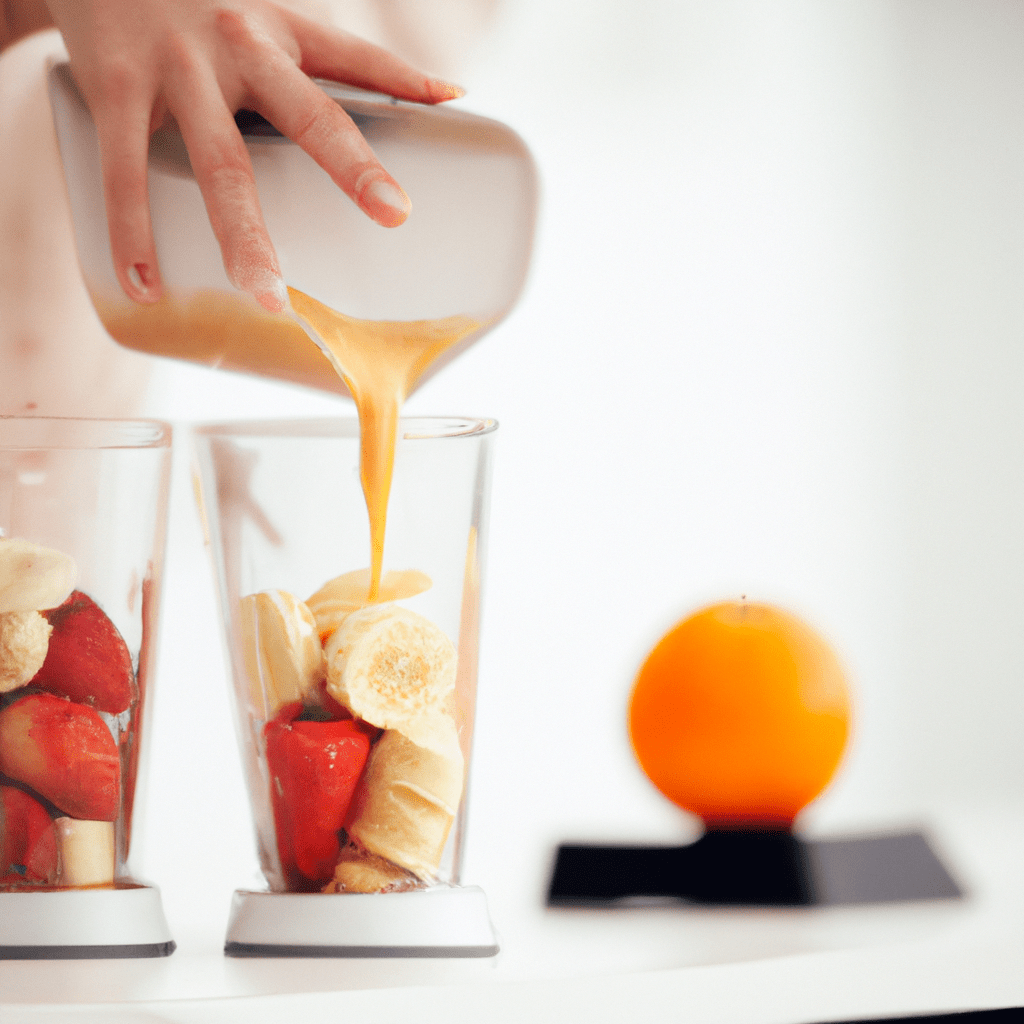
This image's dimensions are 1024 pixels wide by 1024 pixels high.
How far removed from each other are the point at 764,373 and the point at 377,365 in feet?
1.53

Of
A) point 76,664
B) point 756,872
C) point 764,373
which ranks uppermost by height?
point 764,373

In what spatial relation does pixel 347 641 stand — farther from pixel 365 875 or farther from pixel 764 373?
pixel 764 373

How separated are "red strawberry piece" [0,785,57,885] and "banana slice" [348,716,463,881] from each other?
4.2 inches

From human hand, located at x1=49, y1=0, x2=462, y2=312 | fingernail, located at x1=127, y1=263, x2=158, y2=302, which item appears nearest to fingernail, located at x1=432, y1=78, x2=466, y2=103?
human hand, located at x1=49, y1=0, x2=462, y2=312

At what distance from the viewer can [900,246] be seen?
89cm

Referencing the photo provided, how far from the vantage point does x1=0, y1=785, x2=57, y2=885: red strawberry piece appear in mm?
436

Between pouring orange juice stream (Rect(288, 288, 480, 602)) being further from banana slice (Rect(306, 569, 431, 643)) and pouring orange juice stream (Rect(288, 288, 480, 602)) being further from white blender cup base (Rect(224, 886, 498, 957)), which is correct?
white blender cup base (Rect(224, 886, 498, 957))


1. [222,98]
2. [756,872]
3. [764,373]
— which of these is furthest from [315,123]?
[764,373]

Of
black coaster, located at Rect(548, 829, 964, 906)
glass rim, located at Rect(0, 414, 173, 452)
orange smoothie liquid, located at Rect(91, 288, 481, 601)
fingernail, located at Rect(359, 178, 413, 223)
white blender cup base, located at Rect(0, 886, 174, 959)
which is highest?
fingernail, located at Rect(359, 178, 413, 223)

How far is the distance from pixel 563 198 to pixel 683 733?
0.45 meters

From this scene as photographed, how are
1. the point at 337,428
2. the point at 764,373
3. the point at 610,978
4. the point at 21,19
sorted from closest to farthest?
the point at 610,978, the point at 337,428, the point at 21,19, the point at 764,373

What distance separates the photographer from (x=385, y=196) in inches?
18.3

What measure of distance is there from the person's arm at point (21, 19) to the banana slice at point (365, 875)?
0.57 meters

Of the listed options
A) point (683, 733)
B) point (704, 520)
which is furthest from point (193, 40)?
point (704, 520)
